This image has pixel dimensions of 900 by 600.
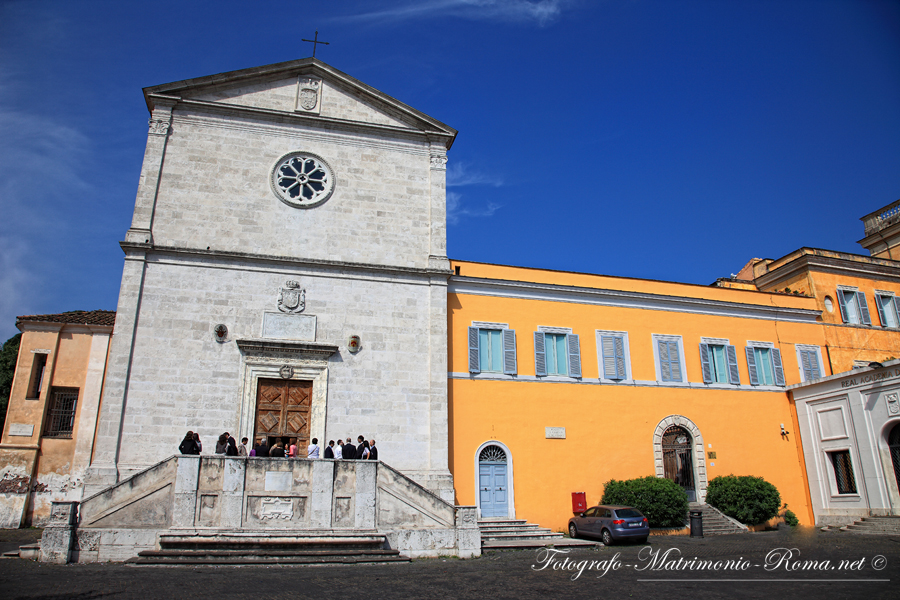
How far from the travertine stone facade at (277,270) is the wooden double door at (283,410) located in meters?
0.30

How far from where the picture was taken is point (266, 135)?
66.4ft

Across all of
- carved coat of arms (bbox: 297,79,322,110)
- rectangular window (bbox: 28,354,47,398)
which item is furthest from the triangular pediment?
rectangular window (bbox: 28,354,47,398)

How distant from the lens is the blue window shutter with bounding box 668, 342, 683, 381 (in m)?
22.7

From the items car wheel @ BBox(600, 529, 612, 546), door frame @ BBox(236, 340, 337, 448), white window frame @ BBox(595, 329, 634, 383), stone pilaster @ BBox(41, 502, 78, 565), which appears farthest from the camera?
white window frame @ BBox(595, 329, 634, 383)

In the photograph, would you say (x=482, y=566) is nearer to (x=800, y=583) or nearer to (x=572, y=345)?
(x=800, y=583)

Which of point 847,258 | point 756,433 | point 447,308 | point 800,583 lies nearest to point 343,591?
point 800,583

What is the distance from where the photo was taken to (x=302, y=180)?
65.7 feet

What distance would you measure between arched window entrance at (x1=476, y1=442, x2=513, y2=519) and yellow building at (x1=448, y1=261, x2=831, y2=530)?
4 centimetres

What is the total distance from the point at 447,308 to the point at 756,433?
1267 centimetres

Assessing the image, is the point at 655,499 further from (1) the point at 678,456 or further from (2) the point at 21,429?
(2) the point at 21,429

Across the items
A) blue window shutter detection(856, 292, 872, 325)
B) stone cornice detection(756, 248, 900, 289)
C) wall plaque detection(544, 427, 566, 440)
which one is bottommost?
wall plaque detection(544, 427, 566, 440)

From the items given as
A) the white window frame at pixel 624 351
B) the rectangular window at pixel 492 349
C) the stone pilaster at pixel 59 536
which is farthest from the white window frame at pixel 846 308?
the stone pilaster at pixel 59 536

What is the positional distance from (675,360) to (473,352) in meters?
7.97

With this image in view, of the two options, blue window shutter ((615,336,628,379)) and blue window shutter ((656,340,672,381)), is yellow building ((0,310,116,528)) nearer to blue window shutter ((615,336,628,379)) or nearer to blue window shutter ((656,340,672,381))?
blue window shutter ((615,336,628,379))
